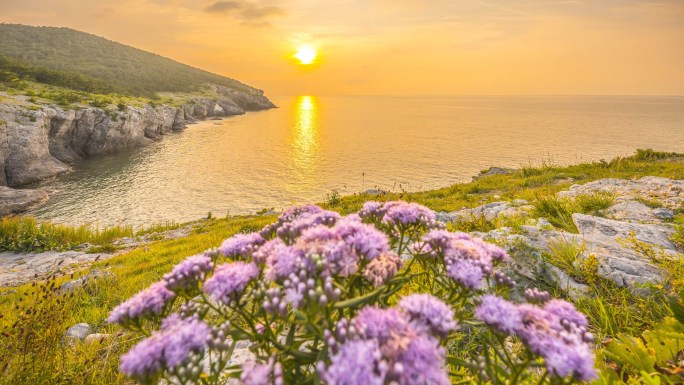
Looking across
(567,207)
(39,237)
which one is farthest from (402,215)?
(39,237)

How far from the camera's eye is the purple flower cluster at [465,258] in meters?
2.29

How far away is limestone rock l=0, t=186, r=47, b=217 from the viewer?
97.9 ft

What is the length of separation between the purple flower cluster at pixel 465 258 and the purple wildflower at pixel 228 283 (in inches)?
60.5

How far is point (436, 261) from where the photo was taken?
9.50ft

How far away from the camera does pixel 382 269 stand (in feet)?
7.12

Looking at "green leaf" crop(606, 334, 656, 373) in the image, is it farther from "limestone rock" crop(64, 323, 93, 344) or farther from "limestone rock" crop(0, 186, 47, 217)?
"limestone rock" crop(0, 186, 47, 217)

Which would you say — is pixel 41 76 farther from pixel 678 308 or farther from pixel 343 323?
pixel 678 308

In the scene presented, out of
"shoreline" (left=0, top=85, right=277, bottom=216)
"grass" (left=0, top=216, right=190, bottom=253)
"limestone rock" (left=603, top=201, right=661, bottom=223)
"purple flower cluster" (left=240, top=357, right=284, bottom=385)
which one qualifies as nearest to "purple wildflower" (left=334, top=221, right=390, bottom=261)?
"purple flower cluster" (left=240, top=357, right=284, bottom=385)

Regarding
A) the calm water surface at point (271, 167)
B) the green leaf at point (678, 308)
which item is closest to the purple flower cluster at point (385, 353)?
the green leaf at point (678, 308)

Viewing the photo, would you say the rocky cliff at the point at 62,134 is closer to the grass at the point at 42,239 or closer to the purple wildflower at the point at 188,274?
the grass at the point at 42,239

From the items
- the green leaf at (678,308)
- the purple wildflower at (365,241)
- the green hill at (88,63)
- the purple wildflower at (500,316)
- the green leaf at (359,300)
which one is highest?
the green hill at (88,63)

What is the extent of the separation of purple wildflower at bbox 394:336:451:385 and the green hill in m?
86.8

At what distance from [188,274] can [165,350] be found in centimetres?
74

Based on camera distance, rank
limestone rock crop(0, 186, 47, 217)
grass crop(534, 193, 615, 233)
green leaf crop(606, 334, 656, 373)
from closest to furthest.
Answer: green leaf crop(606, 334, 656, 373) < grass crop(534, 193, 615, 233) < limestone rock crop(0, 186, 47, 217)
